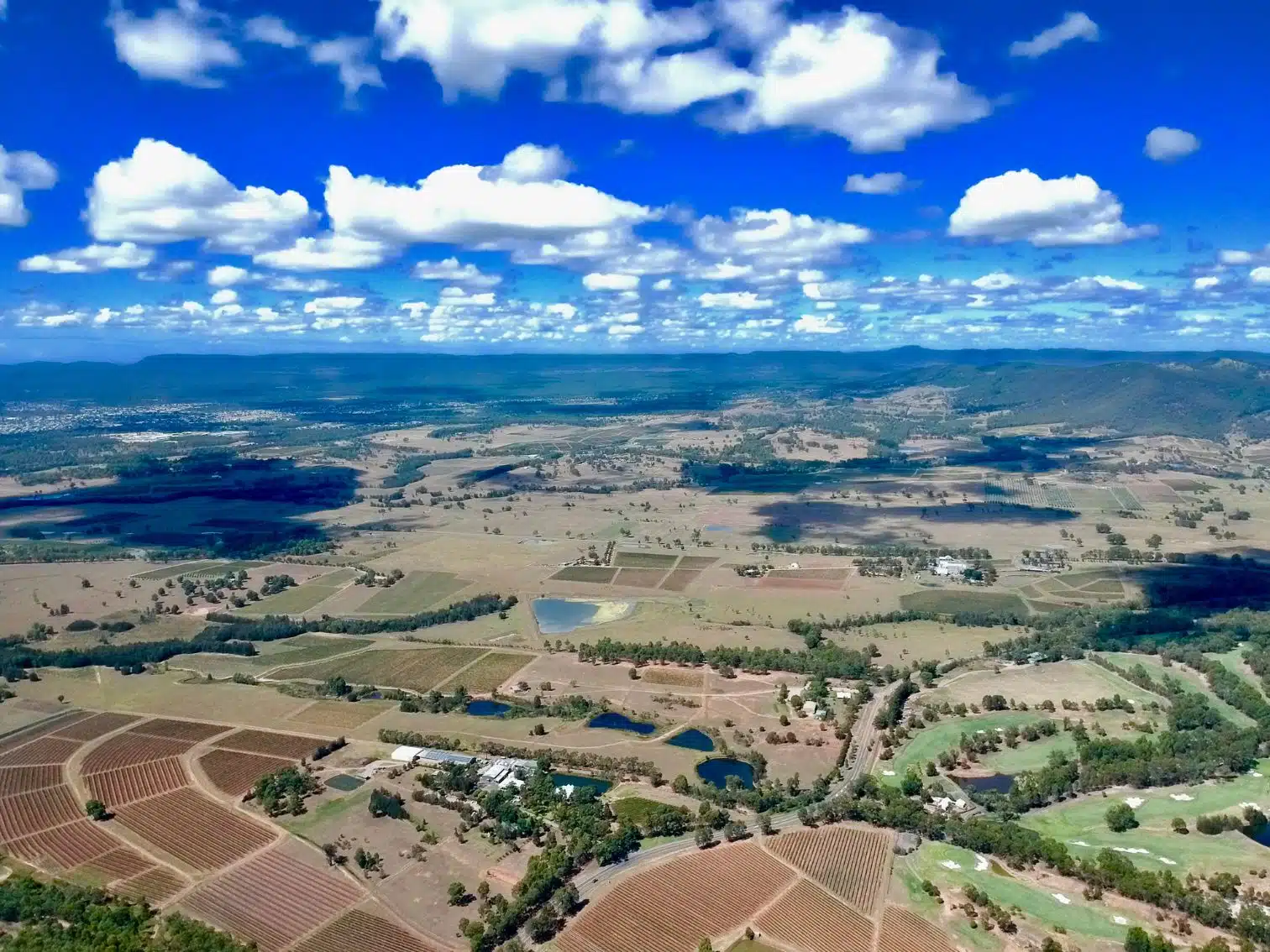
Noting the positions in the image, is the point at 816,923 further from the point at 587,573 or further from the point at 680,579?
the point at 587,573

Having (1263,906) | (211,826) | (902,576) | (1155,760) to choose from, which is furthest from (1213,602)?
(211,826)

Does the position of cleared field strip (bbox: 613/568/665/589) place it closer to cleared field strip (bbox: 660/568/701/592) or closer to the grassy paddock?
cleared field strip (bbox: 660/568/701/592)

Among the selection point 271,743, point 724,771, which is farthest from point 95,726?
point 724,771

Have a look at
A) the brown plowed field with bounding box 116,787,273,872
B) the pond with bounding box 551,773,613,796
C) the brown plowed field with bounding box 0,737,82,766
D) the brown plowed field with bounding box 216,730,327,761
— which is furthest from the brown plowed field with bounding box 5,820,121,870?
the pond with bounding box 551,773,613,796

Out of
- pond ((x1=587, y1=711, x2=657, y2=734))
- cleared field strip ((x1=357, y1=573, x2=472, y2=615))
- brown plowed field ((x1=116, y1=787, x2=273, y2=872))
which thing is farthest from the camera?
cleared field strip ((x1=357, y1=573, x2=472, y2=615))

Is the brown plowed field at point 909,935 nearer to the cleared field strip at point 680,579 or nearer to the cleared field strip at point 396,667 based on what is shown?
the cleared field strip at point 396,667

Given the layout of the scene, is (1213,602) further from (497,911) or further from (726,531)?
Answer: (497,911)
